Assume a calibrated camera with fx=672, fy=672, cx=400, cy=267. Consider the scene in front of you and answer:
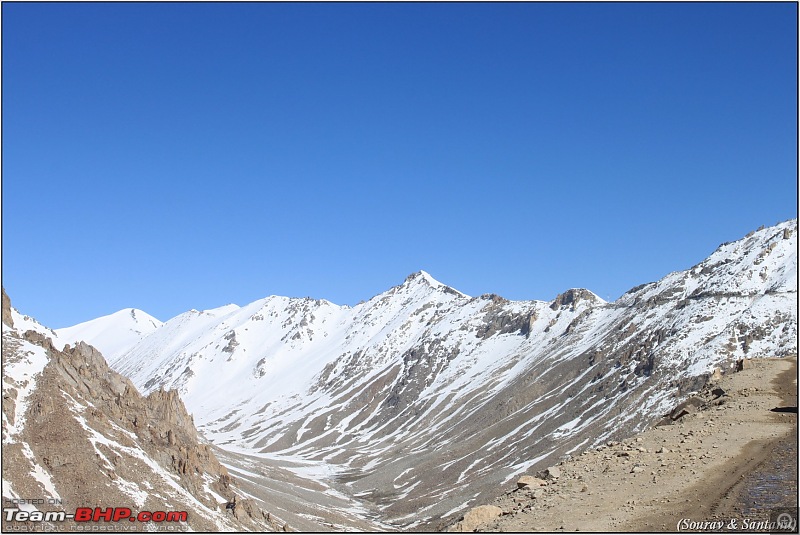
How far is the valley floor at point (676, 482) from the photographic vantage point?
2216 cm

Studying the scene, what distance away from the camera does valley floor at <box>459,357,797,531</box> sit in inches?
872

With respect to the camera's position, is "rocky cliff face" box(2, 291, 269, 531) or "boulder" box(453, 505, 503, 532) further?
"rocky cliff face" box(2, 291, 269, 531)

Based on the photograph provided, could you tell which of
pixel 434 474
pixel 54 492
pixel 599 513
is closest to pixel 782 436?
pixel 599 513

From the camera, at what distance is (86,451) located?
67.3 metres

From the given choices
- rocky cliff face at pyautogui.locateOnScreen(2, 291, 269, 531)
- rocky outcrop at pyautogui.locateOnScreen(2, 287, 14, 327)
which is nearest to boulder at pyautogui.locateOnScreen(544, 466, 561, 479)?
rocky cliff face at pyautogui.locateOnScreen(2, 291, 269, 531)

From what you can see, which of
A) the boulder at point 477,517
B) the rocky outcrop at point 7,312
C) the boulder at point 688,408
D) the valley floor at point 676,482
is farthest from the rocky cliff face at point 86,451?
the boulder at point 688,408

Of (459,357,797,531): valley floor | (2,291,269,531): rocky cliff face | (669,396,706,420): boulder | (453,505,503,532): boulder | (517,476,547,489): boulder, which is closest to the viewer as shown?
(459,357,797,531): valley floor

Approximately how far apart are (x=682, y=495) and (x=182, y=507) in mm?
58224

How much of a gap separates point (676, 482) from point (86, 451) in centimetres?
6017

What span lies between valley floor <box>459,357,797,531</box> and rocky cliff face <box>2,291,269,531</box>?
151 ft

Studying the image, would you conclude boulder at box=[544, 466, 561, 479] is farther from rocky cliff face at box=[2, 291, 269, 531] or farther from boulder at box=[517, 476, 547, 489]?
rocky cliff face at box=[2, 291, 269, 531]

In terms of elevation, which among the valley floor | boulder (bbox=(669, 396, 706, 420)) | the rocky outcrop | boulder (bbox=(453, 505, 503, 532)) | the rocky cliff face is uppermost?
the rocky outcrop

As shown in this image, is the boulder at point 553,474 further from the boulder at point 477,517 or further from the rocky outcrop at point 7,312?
the rocky outcrop at point 7,312

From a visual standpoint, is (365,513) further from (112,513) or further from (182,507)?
(112,513)
